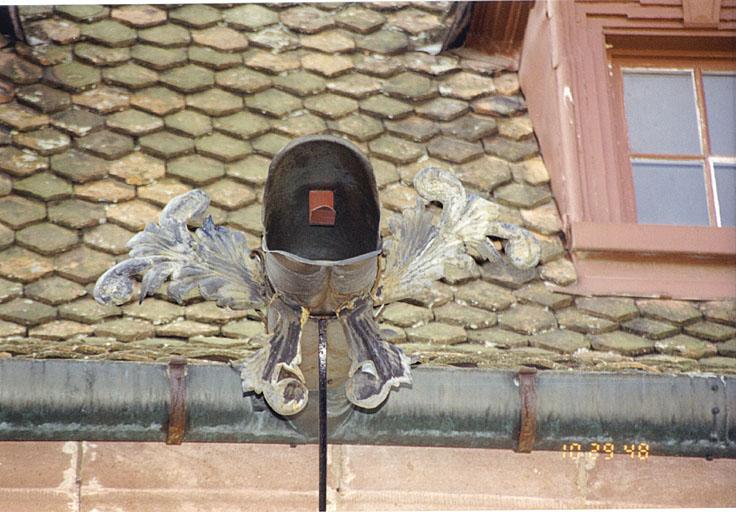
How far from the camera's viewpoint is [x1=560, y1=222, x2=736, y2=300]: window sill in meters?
5.44

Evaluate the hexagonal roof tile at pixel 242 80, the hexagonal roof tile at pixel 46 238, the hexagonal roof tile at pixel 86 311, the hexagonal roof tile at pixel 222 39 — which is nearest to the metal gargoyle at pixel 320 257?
the hexagonal roof tile at pixel 86 311

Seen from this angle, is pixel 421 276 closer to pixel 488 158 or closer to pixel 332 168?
pixel 332 168

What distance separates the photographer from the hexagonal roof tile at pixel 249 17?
636 centimetres

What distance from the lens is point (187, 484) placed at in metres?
4.85

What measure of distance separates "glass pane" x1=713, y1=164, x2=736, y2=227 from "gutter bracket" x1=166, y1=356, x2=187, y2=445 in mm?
2003

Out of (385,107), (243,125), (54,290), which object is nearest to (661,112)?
(385,107)

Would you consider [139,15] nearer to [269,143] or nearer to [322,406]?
[269,143]

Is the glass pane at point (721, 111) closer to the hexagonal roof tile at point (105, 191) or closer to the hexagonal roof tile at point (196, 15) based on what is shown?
the hexagonal roof tile at point (196, 15)

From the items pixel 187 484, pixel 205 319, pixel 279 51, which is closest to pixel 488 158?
pixel 279 51

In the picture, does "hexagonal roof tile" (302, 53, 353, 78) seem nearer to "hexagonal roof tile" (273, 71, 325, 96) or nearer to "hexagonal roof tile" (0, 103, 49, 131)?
"hexagonal roof tile" (273, 71, 325, 96)

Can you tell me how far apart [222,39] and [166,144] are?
0.66 m

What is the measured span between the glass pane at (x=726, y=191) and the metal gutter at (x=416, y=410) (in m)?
1.08

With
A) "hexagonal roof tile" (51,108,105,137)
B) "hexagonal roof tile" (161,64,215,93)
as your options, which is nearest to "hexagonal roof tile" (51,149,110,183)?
"hexagonal roof tile" (51,108,105,137)

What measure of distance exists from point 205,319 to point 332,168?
1080 mm
